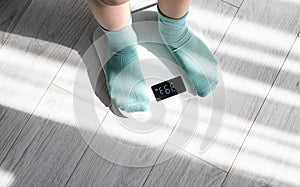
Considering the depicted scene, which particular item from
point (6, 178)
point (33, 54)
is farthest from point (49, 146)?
point (33, 54)

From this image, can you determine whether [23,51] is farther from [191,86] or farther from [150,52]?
[191,86]

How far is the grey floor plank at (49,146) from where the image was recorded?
3.71ft

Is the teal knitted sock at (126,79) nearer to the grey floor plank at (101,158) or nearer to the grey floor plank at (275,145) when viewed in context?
the grey floor plank at (101,158)

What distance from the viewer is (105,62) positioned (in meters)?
1.17

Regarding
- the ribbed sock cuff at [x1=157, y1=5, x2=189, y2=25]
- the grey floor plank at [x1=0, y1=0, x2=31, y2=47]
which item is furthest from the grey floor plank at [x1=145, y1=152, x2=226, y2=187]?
the grey floor plank at [x1=0, y1=0, x2=31, y2=47]

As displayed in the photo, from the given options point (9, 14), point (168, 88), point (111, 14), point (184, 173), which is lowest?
point (184, 173)

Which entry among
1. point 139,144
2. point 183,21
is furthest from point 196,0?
point 139,144

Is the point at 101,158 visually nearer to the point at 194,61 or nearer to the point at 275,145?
the point at 194,61

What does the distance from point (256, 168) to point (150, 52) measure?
41 cm

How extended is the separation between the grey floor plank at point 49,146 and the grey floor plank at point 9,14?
0.78 feet

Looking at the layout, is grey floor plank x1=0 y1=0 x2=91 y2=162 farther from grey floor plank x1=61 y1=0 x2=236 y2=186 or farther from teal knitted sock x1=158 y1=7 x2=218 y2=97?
teal knitted sock x1=158 y1=7 x2=218 y2=97

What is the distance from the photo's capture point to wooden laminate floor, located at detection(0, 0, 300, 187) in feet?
3.68

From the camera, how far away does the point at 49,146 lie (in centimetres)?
115

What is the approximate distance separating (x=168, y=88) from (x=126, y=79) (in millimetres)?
115
